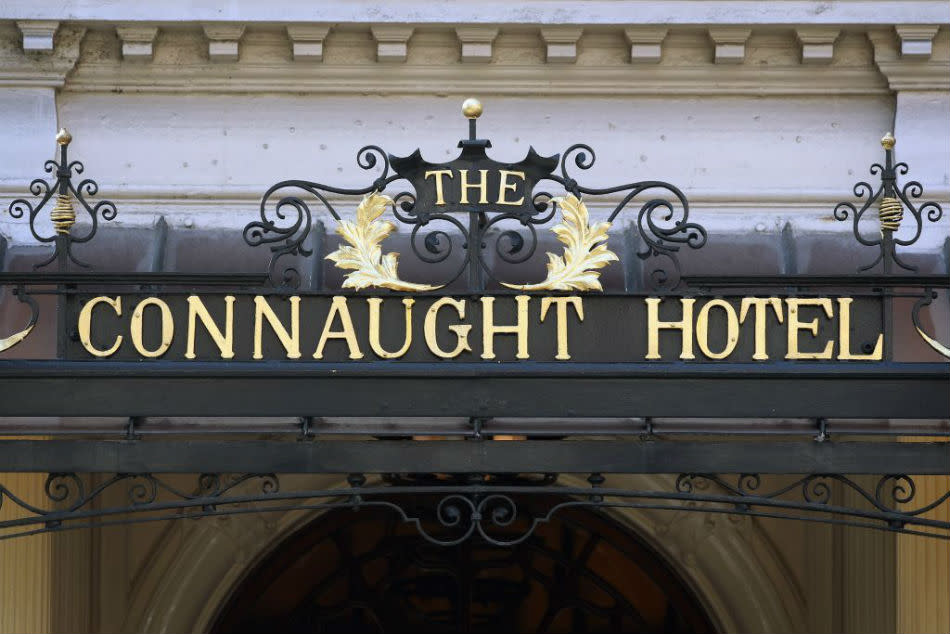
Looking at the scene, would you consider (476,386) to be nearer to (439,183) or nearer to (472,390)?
(472,390)

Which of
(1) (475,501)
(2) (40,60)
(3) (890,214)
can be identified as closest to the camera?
(1) (475,501)

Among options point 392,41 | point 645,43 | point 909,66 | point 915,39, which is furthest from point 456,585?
point 915,39

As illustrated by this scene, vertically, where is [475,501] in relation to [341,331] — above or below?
below

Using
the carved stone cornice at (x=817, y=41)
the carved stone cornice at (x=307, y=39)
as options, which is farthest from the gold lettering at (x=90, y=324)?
the carved stone cornice at (x=817, y=41)

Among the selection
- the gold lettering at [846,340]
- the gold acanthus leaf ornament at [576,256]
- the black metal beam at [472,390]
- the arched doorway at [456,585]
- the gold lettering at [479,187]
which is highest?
the gold lettering at [479,187]

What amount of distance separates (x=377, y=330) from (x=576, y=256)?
93 cm

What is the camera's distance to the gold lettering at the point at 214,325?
24.0 ft

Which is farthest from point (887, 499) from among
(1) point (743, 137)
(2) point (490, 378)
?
(2) point (490, 378)

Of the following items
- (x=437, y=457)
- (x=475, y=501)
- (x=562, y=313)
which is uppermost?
(x=562, y=313)

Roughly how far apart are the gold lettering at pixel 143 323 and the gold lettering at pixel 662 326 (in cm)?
208

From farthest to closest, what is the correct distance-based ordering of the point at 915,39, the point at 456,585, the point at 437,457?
the point at 456,585, the point at 915,39, the point at 437,457

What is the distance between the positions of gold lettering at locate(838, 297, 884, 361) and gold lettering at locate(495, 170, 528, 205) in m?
1.48

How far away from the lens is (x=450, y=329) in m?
7.34

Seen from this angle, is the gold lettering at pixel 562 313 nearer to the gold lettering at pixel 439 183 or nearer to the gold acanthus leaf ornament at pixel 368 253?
the gold acanthus leaf ornament at pixel 368 253
